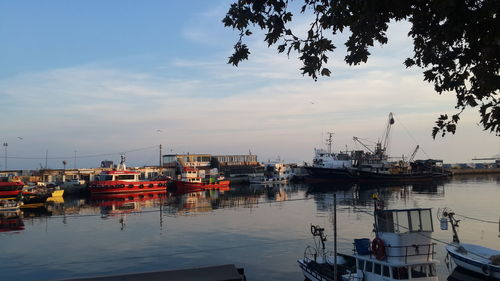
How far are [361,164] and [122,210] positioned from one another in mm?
82177

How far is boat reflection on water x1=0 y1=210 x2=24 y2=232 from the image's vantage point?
142 feet

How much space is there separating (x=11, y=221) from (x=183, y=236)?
81.2ft

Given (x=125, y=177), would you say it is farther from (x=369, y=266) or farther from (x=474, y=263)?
(x=369, y=266)

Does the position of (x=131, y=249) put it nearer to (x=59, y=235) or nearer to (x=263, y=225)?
(x=59, y=235)

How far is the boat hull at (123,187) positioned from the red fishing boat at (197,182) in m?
4.79

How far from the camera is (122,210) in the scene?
5888 cm

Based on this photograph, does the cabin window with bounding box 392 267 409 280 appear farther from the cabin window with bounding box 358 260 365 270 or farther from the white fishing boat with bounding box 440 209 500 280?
the white fishing boat with bounding box 440 209 500 280

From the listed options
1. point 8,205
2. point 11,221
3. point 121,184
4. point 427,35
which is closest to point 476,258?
point 427,35

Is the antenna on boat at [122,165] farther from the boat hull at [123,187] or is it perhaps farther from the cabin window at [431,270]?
the cabin window at [431,270]

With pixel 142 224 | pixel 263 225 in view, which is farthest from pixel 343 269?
pixel 142 224

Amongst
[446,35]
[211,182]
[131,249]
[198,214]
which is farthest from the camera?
[211,182]

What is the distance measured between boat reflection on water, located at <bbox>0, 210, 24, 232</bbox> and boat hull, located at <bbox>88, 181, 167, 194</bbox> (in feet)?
79.3

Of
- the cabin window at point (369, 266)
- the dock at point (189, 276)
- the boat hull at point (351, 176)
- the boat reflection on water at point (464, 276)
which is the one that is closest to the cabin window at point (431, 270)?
the cabin window at point (369, 266)

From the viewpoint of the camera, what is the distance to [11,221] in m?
Answer: 48.8
